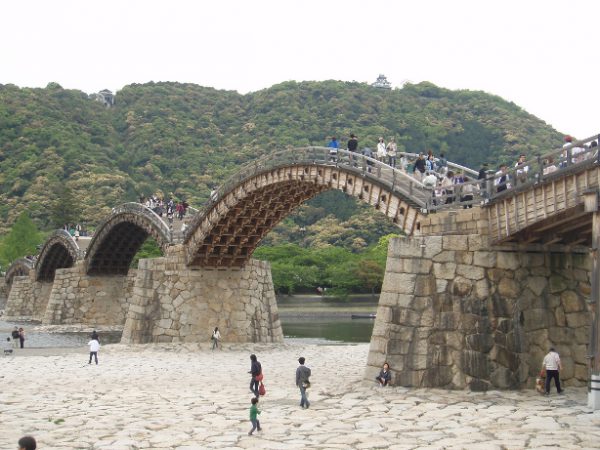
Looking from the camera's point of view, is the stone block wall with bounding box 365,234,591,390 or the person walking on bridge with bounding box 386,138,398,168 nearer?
the stone block wall with bounding box 365,234,591,390

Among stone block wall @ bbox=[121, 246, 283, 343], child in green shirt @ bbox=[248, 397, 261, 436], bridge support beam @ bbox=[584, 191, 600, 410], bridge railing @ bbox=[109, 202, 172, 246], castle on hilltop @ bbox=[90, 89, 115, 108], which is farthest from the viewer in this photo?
castle on hilltop @ bbox=[90, 89, 115, 108]

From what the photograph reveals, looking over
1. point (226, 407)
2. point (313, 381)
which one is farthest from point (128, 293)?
point (226, 407)

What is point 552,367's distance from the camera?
50.6 feet

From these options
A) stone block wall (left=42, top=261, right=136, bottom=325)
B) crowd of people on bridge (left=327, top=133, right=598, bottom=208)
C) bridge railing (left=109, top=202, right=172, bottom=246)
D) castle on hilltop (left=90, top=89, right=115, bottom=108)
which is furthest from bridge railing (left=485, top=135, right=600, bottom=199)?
castle on hilltop (left=90, top=89, right=115, bottom=108)

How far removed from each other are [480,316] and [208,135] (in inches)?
4407

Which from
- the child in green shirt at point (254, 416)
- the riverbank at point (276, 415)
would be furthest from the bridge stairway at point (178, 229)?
the child in green shirt at point (254, 416)

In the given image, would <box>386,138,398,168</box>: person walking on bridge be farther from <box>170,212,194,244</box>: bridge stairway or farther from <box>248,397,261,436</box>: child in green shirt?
<box>170,212,194,244</box>: bridge stairway

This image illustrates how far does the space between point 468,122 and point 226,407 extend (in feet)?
388

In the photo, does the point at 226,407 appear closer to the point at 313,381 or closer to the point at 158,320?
the point at 313,381

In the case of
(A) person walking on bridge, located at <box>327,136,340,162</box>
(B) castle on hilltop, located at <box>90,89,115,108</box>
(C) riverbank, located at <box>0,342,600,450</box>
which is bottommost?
(C) riverbank, located at <box>0,342,600,450</box>

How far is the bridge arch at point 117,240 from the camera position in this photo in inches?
1687

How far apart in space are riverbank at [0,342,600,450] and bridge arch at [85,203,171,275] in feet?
69.0

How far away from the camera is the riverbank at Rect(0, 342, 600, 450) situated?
1195 cm

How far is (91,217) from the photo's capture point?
8819 cm
